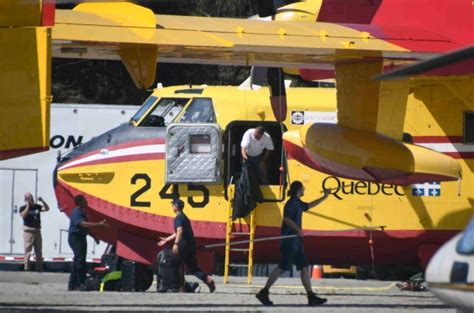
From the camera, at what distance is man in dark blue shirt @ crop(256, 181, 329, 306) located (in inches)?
699

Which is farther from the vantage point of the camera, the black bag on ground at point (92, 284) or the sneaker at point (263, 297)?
the black bag on ground at point (92, 284)

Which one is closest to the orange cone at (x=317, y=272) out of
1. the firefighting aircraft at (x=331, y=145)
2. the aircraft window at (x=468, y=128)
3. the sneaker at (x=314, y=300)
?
the firefighting aircraft at (x=331, y=145)

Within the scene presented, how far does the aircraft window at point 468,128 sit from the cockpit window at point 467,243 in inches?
354

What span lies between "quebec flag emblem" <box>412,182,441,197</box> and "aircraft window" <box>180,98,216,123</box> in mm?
3162

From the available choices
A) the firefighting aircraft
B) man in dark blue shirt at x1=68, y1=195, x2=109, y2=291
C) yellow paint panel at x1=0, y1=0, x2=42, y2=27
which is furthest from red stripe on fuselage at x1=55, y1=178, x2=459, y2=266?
yellow paint panel at x1=0, y1=0, x2=42, y2=27

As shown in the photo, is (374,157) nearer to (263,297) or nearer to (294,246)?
(294,246)

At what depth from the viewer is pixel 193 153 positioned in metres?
19.6

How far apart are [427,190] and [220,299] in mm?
3498

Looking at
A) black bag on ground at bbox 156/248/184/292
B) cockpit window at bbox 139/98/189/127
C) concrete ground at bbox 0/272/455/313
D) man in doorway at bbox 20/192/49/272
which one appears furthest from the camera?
man in doorway at bbox 20/192/49/272

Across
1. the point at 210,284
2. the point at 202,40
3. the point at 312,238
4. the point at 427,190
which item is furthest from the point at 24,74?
the point at 427,190

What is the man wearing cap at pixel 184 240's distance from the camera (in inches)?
742

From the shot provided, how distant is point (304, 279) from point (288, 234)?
65cm

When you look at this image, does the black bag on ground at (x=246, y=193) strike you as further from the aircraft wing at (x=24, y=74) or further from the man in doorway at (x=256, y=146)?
the aircraft wing at (x=24, y=74)

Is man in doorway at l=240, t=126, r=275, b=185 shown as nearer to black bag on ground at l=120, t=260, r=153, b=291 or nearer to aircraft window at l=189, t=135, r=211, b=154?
aircraft window at l=189, t=135, r=211, b=154
